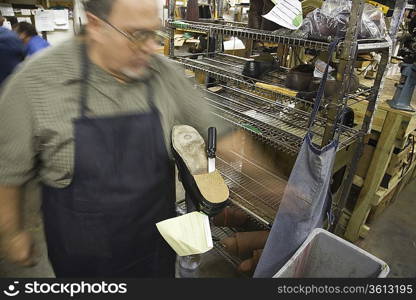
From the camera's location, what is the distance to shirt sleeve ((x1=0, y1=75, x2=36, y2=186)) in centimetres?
83

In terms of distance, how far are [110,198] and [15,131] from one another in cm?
34

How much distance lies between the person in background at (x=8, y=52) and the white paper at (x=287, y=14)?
211cm

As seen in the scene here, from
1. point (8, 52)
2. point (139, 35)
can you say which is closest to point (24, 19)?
point (8, 52)

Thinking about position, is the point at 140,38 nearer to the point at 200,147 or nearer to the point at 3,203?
the point at 200,147

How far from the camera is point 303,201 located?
1.16m

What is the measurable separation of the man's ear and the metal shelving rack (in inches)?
28.7

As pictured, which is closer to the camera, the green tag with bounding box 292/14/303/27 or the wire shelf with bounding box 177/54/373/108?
the green tag with bounding box 292/14/303/27

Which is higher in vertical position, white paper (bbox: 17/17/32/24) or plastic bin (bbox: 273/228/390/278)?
white paper (bbox: 17/17/32/24)

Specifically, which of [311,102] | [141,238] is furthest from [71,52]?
[311,102]

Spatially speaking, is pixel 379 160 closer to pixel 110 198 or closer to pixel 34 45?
pixel 110 198

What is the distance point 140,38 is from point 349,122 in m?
1.16

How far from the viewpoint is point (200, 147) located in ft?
3.61

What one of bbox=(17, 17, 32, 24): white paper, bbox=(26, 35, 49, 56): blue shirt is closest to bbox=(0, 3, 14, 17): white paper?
bbox=(17, 17, 32, 24): white paper

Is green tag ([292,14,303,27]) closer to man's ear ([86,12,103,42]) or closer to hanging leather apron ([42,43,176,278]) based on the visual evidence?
hanging leather apron ([42,43,176,278])
